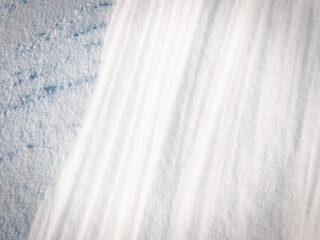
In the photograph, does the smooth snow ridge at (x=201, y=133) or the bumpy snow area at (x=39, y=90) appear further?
the bumpy snow area at (x=39, y=90)

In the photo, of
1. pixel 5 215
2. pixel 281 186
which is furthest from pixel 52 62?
pixel 281 186

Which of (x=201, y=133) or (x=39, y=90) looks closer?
(x=201, y=133)

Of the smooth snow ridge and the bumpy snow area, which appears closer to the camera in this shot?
the smooth snow ridge
